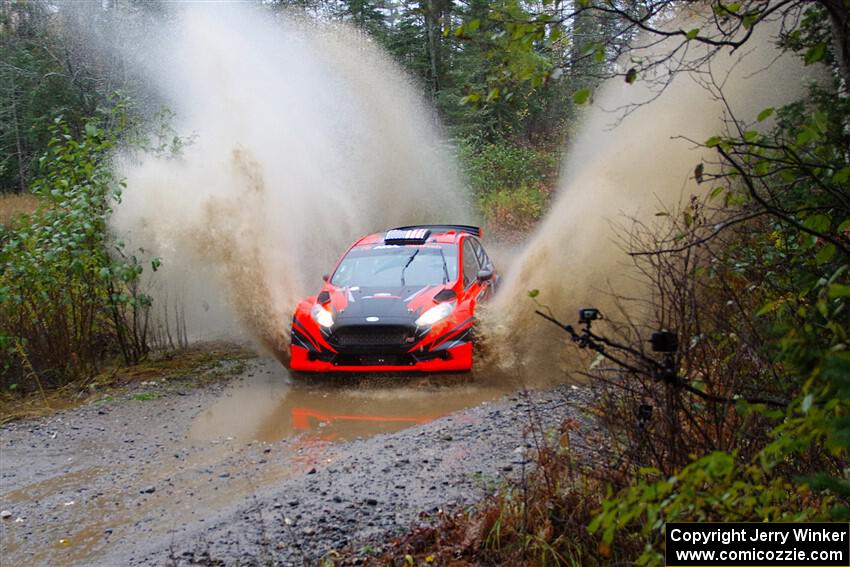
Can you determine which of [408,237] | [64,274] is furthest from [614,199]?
[64,274]

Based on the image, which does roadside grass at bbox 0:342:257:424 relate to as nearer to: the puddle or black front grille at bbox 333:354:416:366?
the puddle

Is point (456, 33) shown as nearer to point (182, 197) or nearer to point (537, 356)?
point (537, 356)

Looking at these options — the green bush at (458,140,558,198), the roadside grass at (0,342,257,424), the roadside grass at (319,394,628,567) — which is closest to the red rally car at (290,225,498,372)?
the roadside grass at (0,342,257,424)

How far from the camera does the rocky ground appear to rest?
5.34 metres

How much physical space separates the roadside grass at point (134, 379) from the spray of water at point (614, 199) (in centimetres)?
423

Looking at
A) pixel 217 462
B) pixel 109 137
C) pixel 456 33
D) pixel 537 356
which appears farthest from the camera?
pixel 109 137

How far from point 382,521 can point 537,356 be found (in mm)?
5229

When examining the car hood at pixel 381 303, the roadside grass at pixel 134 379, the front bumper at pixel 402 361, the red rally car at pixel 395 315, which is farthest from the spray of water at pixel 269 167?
the front bumper at pixel 402 361

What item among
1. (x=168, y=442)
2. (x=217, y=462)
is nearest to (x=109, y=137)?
(x=168, y=442)

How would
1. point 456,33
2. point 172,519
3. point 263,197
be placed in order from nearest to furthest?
1. point 456,33
2. point 172,519
3. point 263,197

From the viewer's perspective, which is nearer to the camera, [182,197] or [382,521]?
[382,521]

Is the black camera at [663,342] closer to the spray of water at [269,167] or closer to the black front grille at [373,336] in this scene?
the black front grille at [373,336]

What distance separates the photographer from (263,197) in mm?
14898

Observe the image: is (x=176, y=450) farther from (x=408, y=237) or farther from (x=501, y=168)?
(x=501, y=168)
